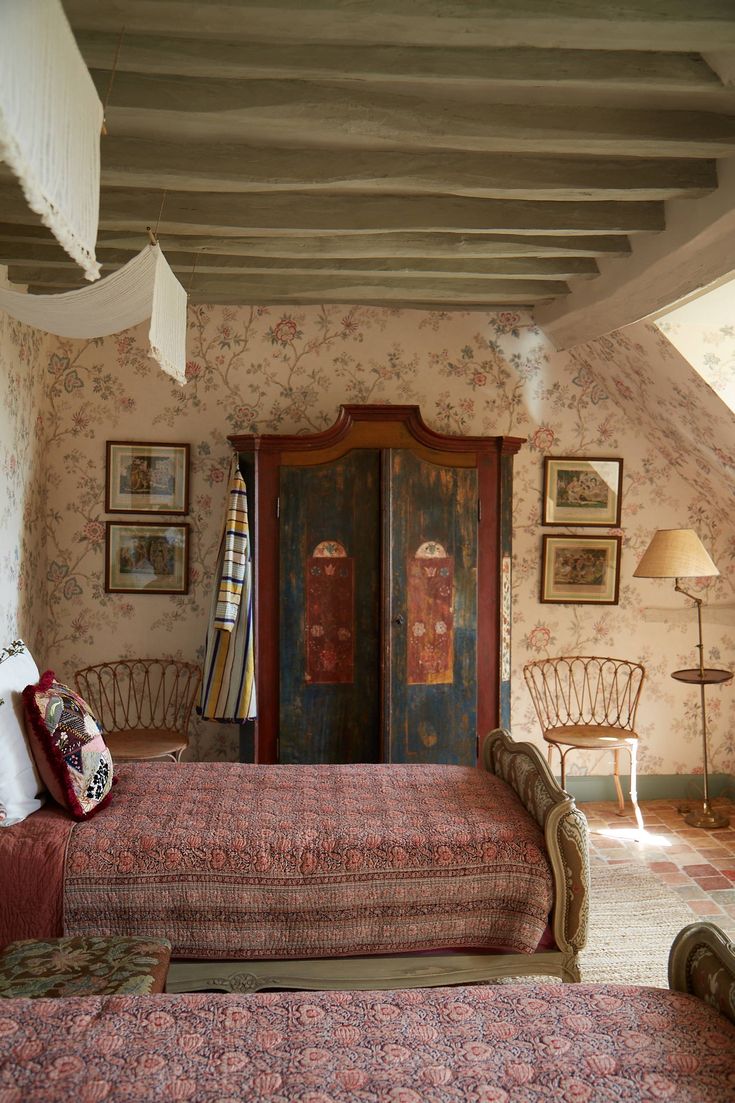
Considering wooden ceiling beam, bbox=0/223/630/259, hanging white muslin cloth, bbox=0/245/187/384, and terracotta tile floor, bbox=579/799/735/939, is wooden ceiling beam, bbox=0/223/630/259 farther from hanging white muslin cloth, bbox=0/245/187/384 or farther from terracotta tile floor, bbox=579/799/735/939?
terracotta tile floor, bbox=579/799/735/939

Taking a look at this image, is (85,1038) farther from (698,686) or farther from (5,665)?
(698,686)

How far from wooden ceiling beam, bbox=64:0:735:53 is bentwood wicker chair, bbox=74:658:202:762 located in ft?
11.2

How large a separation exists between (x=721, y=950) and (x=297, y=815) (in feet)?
4.75

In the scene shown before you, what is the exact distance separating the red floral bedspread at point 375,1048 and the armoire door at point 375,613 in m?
2.50

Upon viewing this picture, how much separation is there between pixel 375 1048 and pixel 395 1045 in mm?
40

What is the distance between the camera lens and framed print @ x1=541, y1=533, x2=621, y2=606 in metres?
5.10

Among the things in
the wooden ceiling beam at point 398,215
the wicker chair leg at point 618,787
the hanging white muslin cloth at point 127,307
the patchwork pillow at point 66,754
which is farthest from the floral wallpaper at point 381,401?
the patchwork pillow at point 66,754

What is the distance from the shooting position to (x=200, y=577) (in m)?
4.99

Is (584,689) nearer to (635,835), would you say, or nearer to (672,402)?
(635,835)

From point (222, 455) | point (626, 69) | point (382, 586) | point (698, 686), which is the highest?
point (626, 69)

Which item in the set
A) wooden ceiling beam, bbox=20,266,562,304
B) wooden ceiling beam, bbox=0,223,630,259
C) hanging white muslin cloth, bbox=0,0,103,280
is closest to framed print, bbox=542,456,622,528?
wooden ceiling beam, bbox=20,266,562,304

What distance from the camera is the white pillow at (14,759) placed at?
2.83 meters

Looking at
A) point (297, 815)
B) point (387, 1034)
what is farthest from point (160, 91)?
Result: point (387, 1034)

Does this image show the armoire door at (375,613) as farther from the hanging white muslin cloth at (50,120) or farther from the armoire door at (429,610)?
the hanging white muslin cloth at (50,120)
